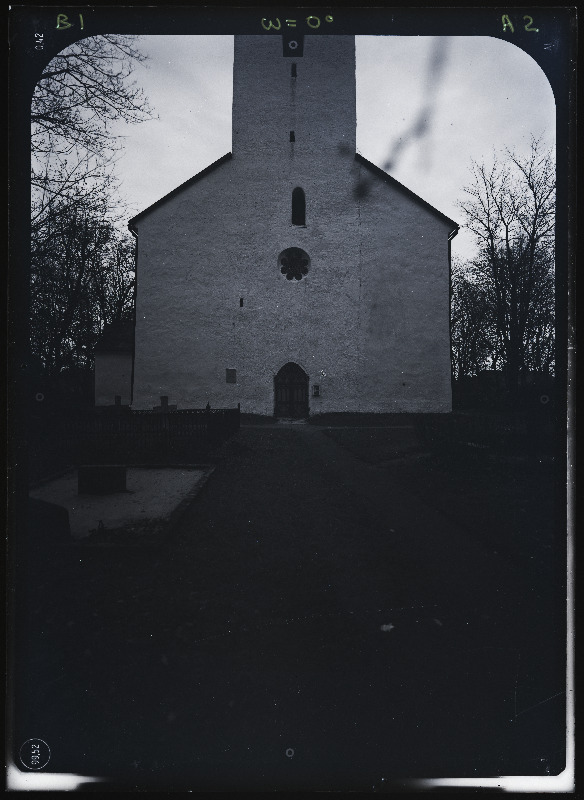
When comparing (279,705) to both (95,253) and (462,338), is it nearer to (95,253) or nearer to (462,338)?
(462,338)

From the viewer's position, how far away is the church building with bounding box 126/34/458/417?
2.32m

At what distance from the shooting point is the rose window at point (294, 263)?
18.7ft

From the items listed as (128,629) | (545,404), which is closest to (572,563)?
(545,404)

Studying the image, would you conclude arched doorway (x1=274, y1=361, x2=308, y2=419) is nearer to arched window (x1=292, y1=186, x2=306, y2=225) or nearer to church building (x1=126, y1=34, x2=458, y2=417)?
church building (x1=126, y1=34, x2=458, y2=417)

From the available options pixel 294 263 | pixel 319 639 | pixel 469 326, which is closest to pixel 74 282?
pixel 319 639

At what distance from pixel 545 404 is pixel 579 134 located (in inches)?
43.1

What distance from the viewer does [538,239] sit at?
1.62 meters

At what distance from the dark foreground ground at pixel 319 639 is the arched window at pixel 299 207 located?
3.84 m

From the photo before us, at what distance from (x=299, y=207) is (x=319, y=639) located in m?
4.83

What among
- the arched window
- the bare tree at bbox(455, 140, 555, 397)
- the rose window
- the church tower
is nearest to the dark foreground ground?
the bare tree at bbox(455, 140, 555, 397)

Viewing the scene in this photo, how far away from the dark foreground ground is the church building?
856 mm

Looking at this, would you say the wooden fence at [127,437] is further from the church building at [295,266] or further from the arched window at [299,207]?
the arched window at [299,207]

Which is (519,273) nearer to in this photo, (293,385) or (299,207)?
(299,207)

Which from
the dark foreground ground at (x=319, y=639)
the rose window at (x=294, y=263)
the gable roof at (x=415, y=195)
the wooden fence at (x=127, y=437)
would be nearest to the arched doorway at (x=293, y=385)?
the wooden fence at (x=127, y=437)
